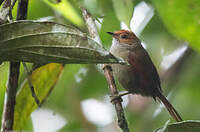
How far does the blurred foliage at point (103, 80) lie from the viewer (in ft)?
2.64

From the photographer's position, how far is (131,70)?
11.4 feet

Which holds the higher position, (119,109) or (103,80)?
(103,80)

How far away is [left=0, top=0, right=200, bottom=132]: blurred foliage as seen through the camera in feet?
2.64

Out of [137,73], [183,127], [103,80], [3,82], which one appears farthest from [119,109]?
[137,73]

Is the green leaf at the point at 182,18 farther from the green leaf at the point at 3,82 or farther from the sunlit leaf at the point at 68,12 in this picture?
the green leaf at the point at 3,82

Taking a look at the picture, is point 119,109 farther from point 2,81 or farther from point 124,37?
point 124,37

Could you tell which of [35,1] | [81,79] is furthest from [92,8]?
[81,79]

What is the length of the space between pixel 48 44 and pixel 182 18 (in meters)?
0.49

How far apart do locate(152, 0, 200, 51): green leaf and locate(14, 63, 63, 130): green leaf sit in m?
1.31

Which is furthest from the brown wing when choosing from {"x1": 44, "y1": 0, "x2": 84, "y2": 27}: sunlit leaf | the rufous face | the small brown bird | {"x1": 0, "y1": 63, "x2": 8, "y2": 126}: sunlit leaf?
{"x1": 44, "y1": 0, "x2": 84, "y2": 27}: sunlit leaf

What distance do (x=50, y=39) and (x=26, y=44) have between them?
0.09m

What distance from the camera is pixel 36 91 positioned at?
6.98 feet

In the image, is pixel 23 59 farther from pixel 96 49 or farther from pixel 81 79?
pixel 81 79

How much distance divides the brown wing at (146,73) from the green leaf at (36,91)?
1.41 m
